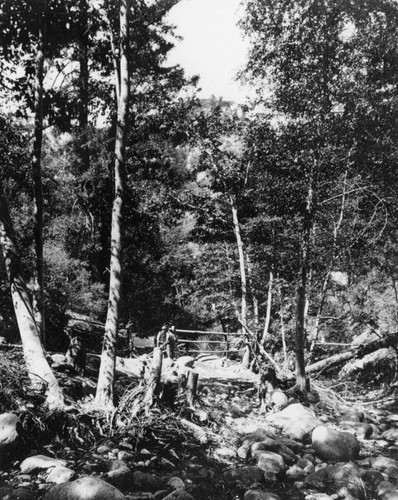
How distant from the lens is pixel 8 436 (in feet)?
13.8

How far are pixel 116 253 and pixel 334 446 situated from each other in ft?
13.3

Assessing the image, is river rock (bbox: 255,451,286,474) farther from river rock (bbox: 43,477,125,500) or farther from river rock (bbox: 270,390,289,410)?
river rock (bbox: 270,390,289,410)

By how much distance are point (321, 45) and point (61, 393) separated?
22.9 feet

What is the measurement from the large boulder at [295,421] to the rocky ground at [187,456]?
0.02 metres

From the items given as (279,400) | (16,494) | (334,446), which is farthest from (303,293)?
(16,494)

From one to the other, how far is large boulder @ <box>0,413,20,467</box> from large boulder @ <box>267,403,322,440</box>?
3.84 metres

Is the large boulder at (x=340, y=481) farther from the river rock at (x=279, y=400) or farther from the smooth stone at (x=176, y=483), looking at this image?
the river rock at (x=279, y=400)

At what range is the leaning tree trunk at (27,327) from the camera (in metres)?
5.10

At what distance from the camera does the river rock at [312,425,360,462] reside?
5074 millimetres

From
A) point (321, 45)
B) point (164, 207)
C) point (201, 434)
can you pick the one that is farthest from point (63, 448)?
point (164, 207)

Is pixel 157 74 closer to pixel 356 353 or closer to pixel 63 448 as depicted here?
pixel 356 353

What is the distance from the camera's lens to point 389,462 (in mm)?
4797

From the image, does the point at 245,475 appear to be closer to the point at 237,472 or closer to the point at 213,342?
the point at 237,472

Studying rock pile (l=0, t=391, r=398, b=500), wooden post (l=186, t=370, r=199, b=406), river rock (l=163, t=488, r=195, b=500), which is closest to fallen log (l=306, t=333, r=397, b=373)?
rock pile (l=0, t=391, r=398, b=500)
